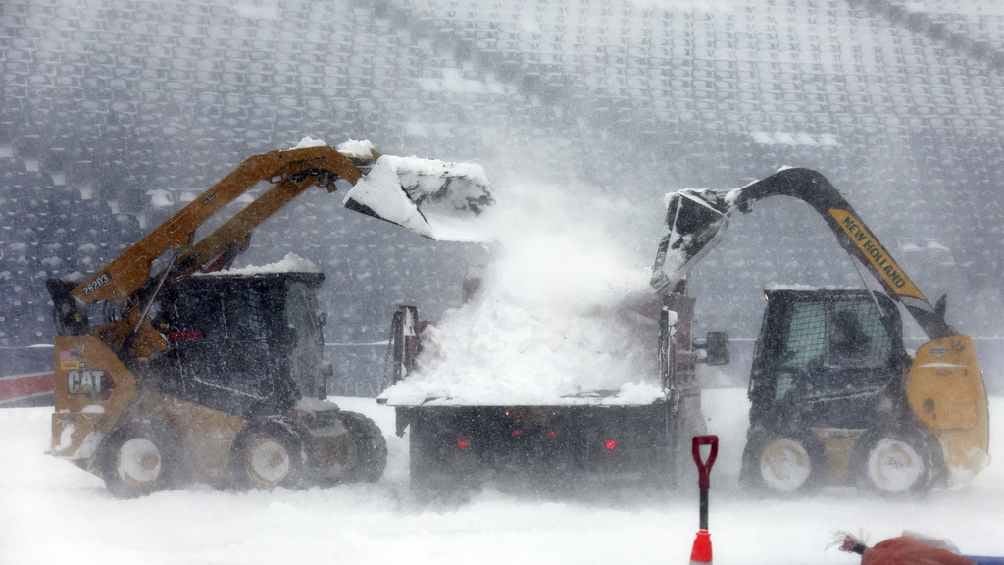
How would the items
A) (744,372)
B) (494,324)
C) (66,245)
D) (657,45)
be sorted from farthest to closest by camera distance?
(657,45) → (66,245) → (744,372) → (494,324)

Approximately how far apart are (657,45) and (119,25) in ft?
30.1

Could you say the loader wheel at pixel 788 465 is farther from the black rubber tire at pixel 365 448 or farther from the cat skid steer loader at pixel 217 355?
the black rubber tire at pixel 365 448

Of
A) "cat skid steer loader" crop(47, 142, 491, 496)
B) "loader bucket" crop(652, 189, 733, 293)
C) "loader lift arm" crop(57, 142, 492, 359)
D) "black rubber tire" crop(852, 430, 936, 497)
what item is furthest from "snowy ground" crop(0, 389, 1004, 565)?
"loader bucket" crop(652, 189, 733, 293)

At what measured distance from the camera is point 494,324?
855 cm

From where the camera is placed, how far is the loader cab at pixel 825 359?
813cm

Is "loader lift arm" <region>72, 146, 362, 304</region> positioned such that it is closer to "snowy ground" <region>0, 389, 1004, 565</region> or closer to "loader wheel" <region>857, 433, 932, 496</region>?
"snowy ground" <region>0, 389, 1004, 565</region>

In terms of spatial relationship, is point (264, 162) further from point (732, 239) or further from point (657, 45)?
point (657, 45)

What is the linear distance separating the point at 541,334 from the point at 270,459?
2.29 m

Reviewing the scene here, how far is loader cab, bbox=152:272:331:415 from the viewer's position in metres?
8.72

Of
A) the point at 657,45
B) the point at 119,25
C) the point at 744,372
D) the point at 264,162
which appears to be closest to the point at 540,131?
the point at 657,45

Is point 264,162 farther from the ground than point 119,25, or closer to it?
A: closer to it

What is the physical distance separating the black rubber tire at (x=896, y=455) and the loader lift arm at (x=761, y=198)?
108 centimetres

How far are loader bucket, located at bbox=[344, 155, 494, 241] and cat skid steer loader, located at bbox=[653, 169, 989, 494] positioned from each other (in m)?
1.54

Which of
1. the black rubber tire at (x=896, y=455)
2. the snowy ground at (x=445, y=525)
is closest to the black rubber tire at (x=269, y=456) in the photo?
the snowy ground at (x=445, y=525)
